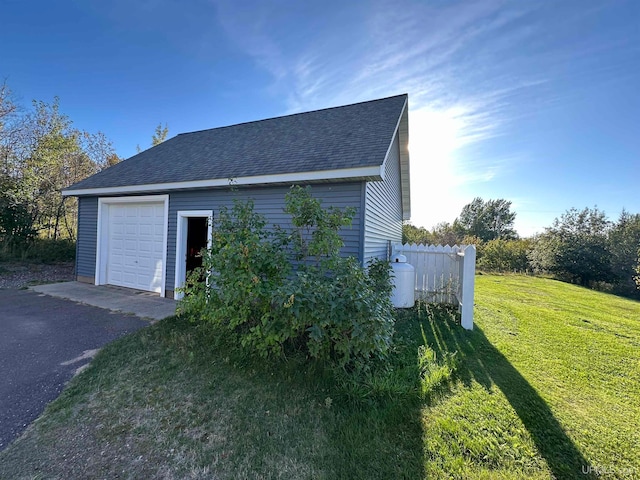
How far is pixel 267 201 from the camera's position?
5770 mm

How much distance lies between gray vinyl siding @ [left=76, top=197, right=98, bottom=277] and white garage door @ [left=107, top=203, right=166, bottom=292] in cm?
54

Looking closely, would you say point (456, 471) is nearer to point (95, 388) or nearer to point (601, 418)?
point (601, 418)

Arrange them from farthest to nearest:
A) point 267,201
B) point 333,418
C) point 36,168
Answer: point 36,168, point 267,201, point 333,418

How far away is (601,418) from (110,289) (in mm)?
10100

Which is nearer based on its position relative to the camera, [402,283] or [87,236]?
[402,283]

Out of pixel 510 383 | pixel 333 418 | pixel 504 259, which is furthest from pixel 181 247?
pixel 504 259

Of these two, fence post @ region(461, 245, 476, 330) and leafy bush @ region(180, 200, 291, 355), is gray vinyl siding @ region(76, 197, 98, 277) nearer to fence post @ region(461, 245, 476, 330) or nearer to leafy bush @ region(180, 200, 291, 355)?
leafy bush @ region(180, 200, 291, 355)

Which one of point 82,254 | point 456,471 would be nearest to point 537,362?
point 456,471

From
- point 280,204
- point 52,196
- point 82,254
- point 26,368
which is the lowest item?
point 26,368

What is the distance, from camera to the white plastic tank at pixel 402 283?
6.06m

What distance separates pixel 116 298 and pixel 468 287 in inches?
321

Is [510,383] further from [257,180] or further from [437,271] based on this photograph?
[257,180]

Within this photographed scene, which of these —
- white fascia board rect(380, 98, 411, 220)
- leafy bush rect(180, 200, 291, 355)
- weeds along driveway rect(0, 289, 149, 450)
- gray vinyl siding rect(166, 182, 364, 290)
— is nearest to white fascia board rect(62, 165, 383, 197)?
gray vinyl siding rect(166, 182, 364, 290)

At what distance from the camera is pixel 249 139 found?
312 inches
